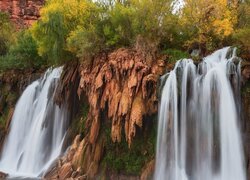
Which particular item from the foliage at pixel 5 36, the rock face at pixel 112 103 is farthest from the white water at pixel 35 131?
the foliage at pixel 5 36

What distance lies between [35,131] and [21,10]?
28009mm

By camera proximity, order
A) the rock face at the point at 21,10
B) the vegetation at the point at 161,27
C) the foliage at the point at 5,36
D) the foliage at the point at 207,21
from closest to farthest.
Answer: the vegetation at the point at 161,27
the foliage at the point at 207,21
the foliage at the point at 5,36
the rock face at the point at 21,10

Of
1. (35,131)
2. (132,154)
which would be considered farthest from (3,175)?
(132,154)

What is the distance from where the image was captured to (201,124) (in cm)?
1694

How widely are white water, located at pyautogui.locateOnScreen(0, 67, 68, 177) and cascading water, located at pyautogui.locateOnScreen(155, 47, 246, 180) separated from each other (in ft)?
23.1

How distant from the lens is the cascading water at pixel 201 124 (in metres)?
16.1

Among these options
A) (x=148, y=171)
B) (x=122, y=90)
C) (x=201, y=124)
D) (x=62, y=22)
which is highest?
(x=62, y=22)

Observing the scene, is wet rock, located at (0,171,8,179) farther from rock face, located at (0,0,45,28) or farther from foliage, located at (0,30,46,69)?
rock face, located at (0,0,45,28)

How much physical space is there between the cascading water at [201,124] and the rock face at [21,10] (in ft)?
111

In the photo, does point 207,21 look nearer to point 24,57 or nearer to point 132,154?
point 132,154

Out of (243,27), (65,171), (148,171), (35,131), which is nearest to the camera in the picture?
(148,171)

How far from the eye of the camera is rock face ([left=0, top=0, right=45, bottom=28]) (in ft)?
158

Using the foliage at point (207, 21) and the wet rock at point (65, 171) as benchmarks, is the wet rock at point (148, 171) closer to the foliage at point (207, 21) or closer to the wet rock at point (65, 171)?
the wet rock at point (65, 171)

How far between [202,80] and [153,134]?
3085 mm
